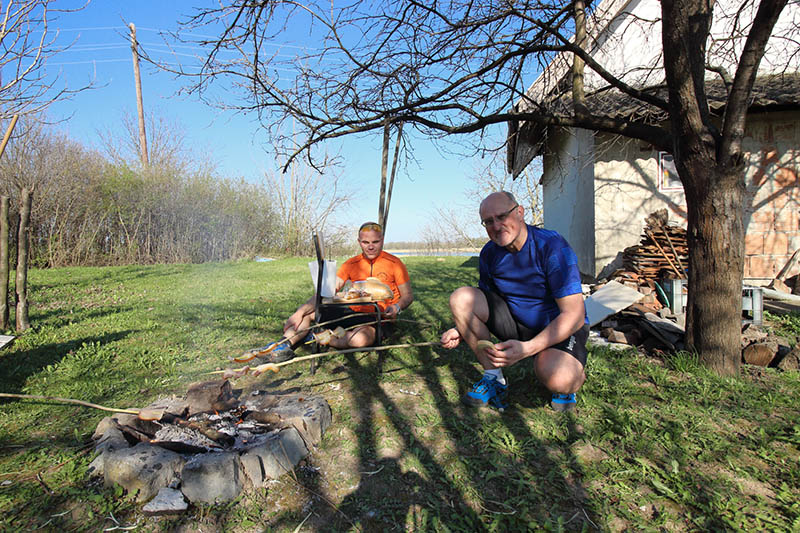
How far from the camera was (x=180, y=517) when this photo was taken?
70.6 inches

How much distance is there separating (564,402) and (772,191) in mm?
6737

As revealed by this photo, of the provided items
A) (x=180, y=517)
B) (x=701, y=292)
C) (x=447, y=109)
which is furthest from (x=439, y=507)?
(x=447, y=109)

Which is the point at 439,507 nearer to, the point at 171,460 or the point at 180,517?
the point at 180,517

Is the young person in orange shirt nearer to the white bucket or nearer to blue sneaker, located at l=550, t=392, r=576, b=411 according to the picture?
the white bucket

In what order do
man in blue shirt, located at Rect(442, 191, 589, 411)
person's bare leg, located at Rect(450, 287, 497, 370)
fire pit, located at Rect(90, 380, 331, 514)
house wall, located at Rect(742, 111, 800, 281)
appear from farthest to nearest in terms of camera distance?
house wall, located at Rect(742, 111, 800, 281), person's bare leg, located at Rect(450, 287, 497, 370), man in blue shirt, located at Rect(442, 191, 589, 411), fire pit, located at Rect(90, 380, 331, 514)

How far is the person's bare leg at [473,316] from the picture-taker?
9.32ft

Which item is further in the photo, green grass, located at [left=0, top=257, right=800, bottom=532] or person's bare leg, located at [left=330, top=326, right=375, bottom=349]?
person's bare leg, located at [left=330, top=326, right=375, bottom=349]

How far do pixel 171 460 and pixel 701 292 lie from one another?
3.53m

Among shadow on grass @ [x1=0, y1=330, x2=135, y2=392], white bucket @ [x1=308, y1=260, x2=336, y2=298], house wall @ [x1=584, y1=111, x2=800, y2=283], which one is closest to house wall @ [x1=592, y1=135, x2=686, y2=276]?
house wall @ [x1=584, y1=111, x2=800, y2=283]

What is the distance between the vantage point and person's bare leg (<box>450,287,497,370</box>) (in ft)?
9.32

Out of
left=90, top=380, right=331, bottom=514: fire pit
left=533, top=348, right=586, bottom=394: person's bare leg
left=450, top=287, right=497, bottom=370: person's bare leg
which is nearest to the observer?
left=90, top=380, right=331, bottom=514: fire pit

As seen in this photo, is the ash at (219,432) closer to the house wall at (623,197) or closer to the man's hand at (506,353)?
the man's hand at (506,353)

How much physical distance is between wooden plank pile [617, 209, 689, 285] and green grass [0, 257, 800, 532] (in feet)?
4.97

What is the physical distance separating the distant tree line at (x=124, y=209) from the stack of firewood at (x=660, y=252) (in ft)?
34.7
